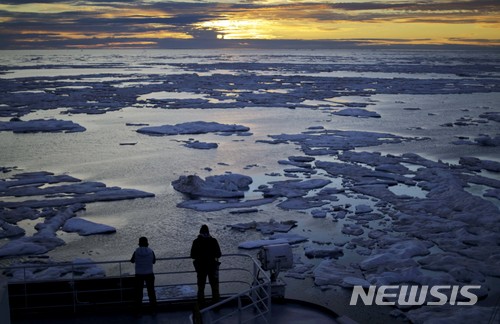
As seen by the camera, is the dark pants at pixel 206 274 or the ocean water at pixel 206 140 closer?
the dark pants at pixel 206 274

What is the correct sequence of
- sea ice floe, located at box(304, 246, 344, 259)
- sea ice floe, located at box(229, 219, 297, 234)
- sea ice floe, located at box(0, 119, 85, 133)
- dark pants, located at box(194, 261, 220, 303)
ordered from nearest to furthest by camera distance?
dark pants, located at box(194, 261, 220, 303), sea ice floe, located at box(304, 246, 344, 259), sea ice floe, located at box(229, 219, 297, 234), sea ice floe, located at box(0, 119, 85, 133)

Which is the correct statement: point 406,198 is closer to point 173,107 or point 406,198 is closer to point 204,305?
point 204,305

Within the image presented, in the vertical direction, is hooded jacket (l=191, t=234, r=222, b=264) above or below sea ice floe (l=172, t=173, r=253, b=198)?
above

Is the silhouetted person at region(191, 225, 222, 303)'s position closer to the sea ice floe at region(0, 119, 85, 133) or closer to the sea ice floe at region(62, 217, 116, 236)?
the sea ice floe at region(62, 217, 116, 236)

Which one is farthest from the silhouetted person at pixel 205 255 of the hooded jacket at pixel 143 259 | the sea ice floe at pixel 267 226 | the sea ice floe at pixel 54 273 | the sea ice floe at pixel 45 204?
the sea ice floe at pixel 45 204

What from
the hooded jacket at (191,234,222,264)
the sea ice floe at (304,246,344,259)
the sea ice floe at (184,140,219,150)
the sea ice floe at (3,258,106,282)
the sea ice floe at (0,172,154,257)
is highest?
the hooded jacket at (191,234,222,264)

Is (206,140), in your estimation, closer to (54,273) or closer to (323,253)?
(323,253)

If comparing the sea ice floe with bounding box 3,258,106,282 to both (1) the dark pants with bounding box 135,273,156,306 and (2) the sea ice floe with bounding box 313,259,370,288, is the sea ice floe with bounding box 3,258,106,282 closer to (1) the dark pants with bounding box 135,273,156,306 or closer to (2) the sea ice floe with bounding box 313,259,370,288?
(1) the dark pants with bounding box 135,273,156,306

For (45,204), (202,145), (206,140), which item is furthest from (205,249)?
(206,140)

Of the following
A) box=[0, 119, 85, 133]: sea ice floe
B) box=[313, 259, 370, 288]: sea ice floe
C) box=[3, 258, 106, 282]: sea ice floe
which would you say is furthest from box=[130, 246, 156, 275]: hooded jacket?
box=[0, 119, 85, 133]: sea ice floe

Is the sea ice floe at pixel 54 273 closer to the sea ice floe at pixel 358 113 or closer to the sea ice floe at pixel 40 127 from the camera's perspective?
the sea ice floe at pixel 40 127

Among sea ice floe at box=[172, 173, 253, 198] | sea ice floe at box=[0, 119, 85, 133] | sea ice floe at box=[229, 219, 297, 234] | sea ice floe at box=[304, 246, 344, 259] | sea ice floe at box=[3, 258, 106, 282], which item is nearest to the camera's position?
sea ice floe at box=[3, 258, 106, 282]

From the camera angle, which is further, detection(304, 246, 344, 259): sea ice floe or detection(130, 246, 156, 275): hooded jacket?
detection(304, 246, 344, 259): sea ice floe

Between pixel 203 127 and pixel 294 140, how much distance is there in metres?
5.52
